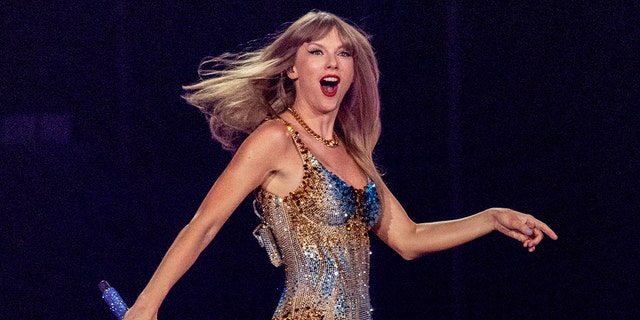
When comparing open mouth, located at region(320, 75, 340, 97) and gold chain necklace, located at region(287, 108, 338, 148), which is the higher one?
open mouth, located at region(320, 75, 340, 97)

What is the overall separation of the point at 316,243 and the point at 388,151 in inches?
58.4

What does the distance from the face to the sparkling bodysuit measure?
6.5 inches

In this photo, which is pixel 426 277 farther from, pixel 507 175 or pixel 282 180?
pixel 282 180

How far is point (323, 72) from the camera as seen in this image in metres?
2.19

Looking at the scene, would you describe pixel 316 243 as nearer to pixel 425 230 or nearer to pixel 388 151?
pixel 425 230

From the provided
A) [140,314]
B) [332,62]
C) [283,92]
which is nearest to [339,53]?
[332,62]

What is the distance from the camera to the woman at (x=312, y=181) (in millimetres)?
1978

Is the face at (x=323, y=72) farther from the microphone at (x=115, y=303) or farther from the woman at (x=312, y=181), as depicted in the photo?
the microphone at (x=115, y=303)

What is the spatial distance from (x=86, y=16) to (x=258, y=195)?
4.21ft

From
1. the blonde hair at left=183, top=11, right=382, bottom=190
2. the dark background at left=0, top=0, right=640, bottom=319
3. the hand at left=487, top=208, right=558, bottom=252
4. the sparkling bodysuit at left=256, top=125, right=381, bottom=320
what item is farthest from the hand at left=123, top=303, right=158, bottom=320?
the dark background at left=0, top=0, right=640, bottom=319

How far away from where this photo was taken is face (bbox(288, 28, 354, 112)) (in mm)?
2188

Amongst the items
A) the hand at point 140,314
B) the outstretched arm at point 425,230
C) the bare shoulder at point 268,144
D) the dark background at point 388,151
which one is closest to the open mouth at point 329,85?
the bare shoulder at point 268,144

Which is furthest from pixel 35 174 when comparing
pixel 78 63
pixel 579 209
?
pixel 579 209

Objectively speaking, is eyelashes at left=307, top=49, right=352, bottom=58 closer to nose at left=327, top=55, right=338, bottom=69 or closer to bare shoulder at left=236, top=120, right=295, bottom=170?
nose at left=327, top=55, right=338, bottom=69
